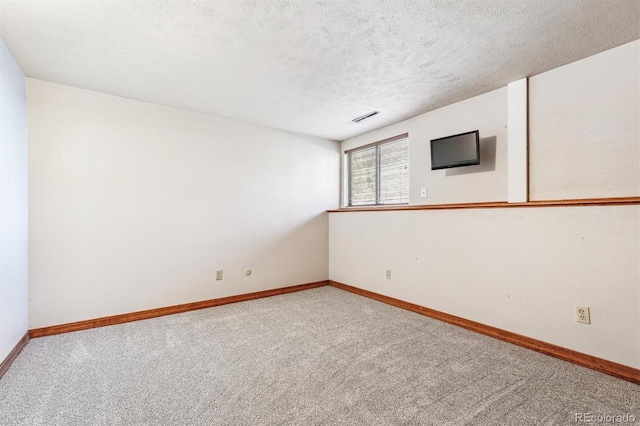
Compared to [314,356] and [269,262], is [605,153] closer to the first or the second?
[314,356]

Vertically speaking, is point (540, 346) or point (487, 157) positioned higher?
point (487, 157)

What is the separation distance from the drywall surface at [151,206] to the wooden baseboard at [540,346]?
1.82 m

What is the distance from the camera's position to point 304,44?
2.05 metres

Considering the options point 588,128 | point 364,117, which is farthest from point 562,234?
point 364,117

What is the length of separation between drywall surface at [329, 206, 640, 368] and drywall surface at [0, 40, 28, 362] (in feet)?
11.1

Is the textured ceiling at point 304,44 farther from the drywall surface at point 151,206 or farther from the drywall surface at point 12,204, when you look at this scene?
the drywall surface at point 151,206

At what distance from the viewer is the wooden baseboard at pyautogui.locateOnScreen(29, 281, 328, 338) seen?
261 cm

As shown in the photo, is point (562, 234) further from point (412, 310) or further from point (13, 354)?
point (13, 354)

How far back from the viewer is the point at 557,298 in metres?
2.24

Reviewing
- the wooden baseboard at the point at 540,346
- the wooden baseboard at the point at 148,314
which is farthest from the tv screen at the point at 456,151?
the wooden baseboard at the point at 148,314

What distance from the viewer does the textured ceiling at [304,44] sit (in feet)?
5.60

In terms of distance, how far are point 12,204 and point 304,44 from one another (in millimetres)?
2420

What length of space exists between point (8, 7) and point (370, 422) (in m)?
3.02

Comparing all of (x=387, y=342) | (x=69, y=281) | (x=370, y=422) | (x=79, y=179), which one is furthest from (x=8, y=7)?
(x=387, y=342)
